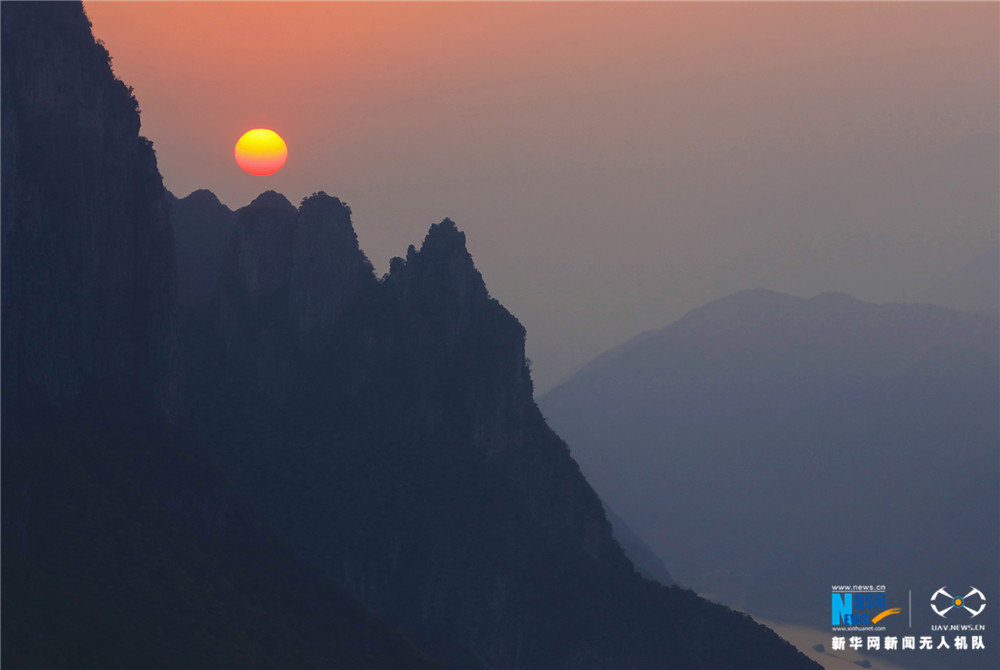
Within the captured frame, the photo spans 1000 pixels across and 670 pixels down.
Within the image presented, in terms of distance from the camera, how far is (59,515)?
85438mm

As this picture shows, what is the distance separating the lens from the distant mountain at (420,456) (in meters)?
131

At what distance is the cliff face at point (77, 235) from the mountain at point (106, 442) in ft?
0.43

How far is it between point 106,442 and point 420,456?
155 feet

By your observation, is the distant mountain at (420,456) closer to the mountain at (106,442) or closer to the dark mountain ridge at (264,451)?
the dark mountain ridge at (264,451)

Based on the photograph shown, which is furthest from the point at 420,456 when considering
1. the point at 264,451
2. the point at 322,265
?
the point at 322,265

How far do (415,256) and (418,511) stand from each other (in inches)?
1126

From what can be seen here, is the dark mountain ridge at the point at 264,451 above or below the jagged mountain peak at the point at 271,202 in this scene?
below

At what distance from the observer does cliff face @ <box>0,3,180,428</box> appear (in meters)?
89.9

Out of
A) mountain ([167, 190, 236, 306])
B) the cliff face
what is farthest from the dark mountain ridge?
mountain ([167, 190, 236, 306])

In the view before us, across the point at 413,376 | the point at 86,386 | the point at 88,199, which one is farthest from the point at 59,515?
the point at 413,376

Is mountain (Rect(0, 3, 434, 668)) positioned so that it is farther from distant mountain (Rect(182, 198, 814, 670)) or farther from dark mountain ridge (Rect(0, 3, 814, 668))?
distant mountain (Rect(182, 198, 814, 670))

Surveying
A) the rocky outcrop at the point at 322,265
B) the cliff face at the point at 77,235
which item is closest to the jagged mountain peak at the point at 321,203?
the rocky outcrop at the point at 322,265

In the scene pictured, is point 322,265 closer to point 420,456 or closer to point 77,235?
point 420,456

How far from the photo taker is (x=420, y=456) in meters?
137
